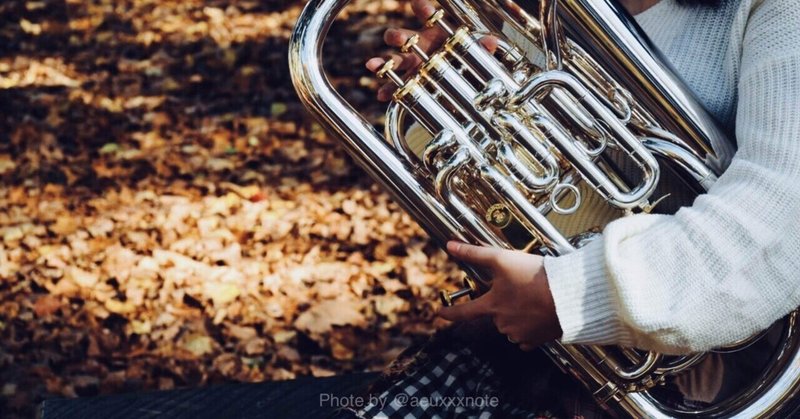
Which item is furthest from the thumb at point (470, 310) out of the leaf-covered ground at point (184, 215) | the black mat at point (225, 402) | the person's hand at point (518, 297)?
the leaf-covered ground at point (184, 215)

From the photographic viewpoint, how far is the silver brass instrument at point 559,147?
118cm

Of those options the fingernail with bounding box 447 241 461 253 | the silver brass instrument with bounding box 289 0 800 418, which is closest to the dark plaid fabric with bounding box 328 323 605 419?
the silver brass instrument with bounding box 289 0 800 418

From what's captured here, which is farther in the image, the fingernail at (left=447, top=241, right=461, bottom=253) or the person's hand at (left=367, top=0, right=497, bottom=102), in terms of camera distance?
the person's hand at (left=367, top=0, right=497, bottom=102)

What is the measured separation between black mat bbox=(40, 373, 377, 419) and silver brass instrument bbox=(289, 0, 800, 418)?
20.3 inches

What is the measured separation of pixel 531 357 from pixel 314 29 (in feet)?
2.00

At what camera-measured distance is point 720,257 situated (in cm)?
103

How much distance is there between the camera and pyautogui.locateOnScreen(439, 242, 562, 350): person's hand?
1.13 meters

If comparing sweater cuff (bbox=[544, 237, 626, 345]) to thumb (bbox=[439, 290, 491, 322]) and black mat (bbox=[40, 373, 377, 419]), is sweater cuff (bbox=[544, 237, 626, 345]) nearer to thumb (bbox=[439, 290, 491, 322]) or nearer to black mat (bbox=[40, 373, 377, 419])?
thumb (bbox=[439, 290, 491, 322])

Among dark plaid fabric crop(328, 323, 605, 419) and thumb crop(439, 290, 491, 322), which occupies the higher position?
thumb crop(439, 290, 491, 322)

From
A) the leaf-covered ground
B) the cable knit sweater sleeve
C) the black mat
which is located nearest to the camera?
the cable knit sweater sleeve

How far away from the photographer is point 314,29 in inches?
52.3

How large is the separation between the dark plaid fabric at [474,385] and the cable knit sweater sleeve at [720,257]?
0.22 meters

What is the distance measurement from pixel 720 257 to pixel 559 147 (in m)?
0.30

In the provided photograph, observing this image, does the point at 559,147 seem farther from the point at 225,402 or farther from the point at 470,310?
the point at 225,402
